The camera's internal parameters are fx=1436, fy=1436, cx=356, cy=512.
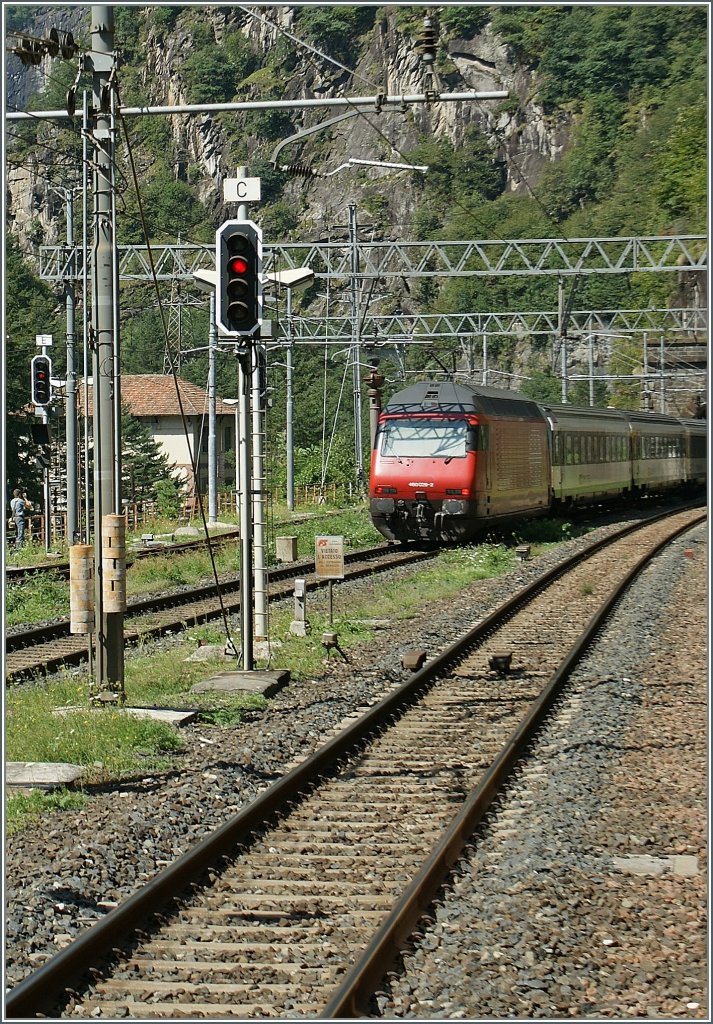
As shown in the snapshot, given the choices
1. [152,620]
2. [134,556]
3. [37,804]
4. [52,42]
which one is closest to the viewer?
[37,804]

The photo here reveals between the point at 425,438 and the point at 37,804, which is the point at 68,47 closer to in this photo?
the point at 37,804

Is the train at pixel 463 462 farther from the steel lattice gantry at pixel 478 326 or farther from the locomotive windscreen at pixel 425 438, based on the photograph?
the steel lattice gantry at pixel 478 326

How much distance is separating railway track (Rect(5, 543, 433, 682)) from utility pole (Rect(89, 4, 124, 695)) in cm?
165

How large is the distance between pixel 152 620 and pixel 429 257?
65184mm

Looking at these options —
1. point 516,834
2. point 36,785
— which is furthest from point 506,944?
point 36,785

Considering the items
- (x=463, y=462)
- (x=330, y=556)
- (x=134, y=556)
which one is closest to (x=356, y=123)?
(x=134, y=556)

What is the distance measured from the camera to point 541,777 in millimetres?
9555

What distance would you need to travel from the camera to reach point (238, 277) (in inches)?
498

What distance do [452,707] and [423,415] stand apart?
50.0ft

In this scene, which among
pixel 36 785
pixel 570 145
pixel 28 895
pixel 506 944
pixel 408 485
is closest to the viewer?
pixel 506 944

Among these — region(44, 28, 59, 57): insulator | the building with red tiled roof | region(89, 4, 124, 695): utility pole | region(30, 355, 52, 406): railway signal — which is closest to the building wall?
the building with red tiled roof

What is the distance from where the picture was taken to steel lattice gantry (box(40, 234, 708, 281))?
118 feet

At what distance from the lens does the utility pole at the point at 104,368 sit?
39.4 ft

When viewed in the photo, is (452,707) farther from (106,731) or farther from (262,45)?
(262,45)
